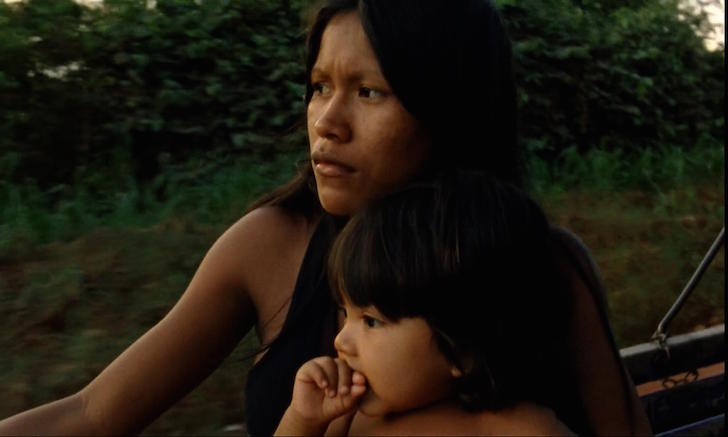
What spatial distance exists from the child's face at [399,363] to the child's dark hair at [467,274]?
0.06ft

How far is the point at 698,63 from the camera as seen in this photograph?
8.47 metres

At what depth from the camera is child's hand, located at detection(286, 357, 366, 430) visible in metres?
1.74

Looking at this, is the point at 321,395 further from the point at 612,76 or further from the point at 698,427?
the point at 612,76

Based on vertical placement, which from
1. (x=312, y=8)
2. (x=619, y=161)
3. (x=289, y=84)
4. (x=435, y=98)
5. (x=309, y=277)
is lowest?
(x=619, y=161)

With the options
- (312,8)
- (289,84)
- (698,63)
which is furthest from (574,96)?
(312,8)

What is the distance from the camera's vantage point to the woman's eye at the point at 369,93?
1917 mm

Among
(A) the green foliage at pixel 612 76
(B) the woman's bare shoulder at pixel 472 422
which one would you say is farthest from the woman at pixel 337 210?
(A) the green foliage at pixel 612 76

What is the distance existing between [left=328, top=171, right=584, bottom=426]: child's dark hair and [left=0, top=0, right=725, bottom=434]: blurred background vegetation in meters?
1.65

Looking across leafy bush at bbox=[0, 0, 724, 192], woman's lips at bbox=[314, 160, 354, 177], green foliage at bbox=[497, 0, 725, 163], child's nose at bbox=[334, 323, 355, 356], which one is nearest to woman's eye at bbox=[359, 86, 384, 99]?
woman's lips at bbox=[314, 160, 354, 177]

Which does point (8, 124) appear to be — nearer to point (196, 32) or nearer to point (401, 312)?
point (196, 32)

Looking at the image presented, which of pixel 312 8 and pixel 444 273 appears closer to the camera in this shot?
pixel 444 273

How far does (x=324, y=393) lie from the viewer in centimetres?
175

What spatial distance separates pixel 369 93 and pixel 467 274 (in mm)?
390

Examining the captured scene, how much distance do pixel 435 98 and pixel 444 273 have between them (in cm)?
37
